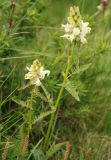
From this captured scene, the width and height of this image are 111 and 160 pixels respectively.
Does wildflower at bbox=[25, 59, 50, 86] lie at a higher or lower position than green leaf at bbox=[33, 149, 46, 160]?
higher

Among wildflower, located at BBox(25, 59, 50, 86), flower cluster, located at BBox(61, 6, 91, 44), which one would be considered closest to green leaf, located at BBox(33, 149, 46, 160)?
wildflower, located at BBox(25, 59, 50, 86)

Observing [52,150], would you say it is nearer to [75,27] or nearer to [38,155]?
[38,155]

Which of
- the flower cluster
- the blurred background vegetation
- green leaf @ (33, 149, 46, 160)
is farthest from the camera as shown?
the blurred background vegetation

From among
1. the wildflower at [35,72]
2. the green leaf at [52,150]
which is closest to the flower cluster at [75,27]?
the wildflower at [35,72]

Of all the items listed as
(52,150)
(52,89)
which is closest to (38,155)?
(52,150)

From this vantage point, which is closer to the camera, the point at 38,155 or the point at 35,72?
the point at 35,72

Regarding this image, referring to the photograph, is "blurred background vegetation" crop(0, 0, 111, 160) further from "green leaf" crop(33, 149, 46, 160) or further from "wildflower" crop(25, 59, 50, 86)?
"wildflower" crop(25, 59, 50, 86)

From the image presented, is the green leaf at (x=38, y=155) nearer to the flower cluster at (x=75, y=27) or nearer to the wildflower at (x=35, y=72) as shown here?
the wildflower at (x=35, y=72)

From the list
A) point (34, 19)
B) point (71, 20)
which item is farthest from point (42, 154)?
point (34, 19)
